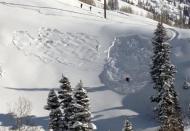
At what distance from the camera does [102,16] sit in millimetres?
105812

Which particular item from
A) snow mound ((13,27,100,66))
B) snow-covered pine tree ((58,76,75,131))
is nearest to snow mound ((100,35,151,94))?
snow mound ((13,27,100,66))

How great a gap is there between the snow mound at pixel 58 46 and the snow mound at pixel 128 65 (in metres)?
3.65

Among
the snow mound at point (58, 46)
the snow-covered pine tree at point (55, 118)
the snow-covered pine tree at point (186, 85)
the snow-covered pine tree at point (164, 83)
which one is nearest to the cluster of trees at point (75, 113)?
the snow-covered pine tree at point (55, 118)

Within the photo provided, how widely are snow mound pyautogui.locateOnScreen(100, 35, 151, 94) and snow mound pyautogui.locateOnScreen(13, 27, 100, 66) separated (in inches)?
144

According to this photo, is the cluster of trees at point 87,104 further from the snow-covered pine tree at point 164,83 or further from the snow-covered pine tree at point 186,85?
the snow-covered pine tree at point 186,85

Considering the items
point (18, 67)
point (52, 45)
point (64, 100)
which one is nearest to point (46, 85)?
point (18, 67)

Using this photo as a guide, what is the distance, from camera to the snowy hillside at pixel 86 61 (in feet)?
229

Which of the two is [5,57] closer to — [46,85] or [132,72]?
[46,85]

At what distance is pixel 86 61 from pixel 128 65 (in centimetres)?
723

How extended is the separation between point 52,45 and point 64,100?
37.1 meters

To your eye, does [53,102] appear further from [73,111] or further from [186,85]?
[186,85]

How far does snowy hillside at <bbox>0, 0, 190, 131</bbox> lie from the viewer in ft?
229

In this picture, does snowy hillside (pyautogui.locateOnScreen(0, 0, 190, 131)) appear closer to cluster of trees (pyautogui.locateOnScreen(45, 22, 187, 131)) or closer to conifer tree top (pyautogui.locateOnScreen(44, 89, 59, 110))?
cluster of trees (pyautogui.locateOnScreen(45, 22, 187, 131))

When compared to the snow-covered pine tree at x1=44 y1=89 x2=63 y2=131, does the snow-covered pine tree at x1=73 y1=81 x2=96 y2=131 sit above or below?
above
